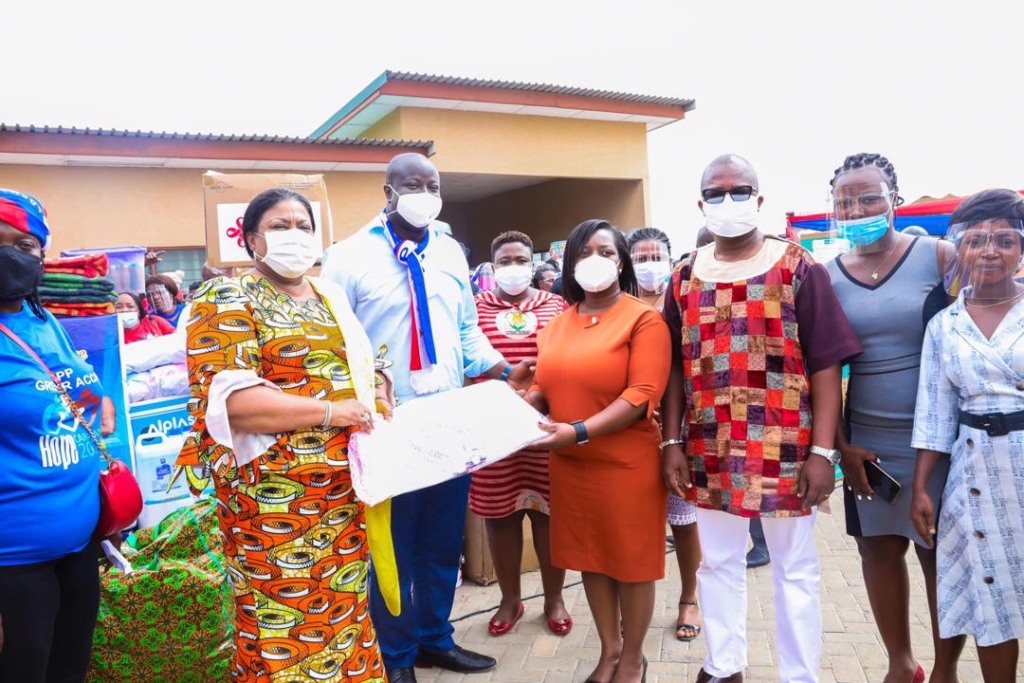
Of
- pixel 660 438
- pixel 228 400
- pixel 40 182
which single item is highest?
pixel 40 182

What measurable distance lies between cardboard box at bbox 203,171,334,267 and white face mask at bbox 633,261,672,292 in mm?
1891

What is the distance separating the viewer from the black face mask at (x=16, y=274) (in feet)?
7.02

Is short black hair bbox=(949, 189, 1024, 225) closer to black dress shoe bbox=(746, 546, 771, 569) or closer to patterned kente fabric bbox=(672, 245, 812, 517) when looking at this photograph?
patterned kente fabric bbox=(672, 245, 812, 517)

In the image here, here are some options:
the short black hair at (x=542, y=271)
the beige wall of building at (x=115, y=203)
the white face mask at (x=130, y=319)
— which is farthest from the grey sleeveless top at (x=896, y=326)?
the beige wall of building at (x=115, y=203)

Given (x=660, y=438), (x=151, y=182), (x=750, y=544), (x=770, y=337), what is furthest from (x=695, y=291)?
(x=151, y=182)

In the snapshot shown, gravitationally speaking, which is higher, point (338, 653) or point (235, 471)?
point (235, 471)

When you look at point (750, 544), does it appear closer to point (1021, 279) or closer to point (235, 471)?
point (1021, 279)

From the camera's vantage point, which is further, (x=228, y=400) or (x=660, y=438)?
(x=660, y=438)

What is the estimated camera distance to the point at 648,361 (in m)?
2.79

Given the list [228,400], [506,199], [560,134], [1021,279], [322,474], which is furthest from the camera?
[506,199]

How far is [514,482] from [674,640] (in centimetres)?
112

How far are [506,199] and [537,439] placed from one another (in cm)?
1723

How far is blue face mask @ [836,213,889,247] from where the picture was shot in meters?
2.67

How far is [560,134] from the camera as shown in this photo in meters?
15.9
